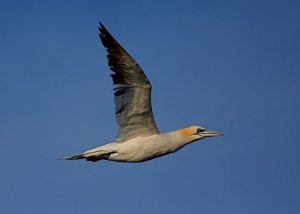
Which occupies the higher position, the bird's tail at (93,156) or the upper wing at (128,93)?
the upper wing at (128,93)

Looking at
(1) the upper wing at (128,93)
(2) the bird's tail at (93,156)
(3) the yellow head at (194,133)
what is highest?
(1) the upper wing at (128,93)

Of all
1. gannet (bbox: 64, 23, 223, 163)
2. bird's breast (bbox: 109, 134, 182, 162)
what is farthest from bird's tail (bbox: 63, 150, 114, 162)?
bird's breast (bbox: 109, 134, 182, 162)

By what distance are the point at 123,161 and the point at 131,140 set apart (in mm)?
594

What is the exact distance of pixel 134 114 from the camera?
2128cm

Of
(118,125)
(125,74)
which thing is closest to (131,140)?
(118,125)

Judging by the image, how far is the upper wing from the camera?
2042 centimetres

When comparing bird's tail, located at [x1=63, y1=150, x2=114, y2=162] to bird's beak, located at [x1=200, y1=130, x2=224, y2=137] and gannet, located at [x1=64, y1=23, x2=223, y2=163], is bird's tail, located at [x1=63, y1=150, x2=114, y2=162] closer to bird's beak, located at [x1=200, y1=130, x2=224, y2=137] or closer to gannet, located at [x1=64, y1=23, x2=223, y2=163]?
gannet, located at [x1=64, y1=23, x2=223, y2=163]

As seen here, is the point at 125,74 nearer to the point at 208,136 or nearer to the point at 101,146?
the point at 101,146

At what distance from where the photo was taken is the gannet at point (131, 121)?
20.5 metres

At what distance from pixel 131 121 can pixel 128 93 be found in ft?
2.97

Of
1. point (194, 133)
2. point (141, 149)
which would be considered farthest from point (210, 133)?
point (141, 149)

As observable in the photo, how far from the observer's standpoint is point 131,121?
21.4 m

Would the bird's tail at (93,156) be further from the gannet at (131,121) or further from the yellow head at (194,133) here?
the yellow head at (194,133)

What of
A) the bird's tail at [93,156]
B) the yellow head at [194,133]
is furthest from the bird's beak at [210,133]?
the bird's tail at [93,156]
